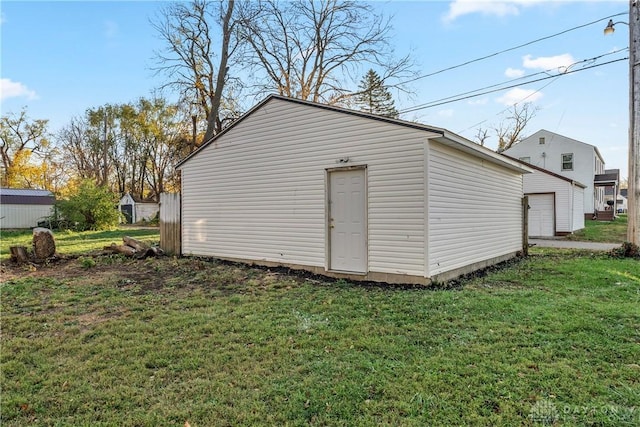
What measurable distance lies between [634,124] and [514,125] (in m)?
25.5

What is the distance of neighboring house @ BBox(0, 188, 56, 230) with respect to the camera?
21.4 m

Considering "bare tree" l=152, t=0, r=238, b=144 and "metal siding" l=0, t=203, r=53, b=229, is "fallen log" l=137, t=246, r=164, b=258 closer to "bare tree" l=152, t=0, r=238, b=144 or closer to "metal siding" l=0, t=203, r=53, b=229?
"bare tree" l=152, t=0, r=238, b=144

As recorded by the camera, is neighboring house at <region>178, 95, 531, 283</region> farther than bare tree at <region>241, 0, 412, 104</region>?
No

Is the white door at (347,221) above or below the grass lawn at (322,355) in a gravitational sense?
above

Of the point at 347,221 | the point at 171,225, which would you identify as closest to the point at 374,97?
the point at 171,225

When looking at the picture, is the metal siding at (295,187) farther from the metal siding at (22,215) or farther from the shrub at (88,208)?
the metal siding at (22,215)

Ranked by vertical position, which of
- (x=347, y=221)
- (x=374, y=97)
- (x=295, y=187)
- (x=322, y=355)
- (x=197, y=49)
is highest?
(x=197, y=49)

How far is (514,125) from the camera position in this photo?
32.3 m

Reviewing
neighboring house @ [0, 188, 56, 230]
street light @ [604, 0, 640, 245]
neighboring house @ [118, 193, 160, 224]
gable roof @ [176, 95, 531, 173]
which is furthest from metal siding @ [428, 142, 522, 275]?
neighboring house @ [118, 193, 160, 224]

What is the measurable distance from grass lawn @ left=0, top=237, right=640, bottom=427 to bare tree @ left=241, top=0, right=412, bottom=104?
1700cm

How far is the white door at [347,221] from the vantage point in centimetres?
669

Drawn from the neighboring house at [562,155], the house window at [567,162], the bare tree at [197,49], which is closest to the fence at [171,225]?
the bare tree at [197,49]

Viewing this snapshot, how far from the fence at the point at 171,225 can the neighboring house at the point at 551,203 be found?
15945 mm

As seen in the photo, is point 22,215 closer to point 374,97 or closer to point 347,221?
point 374,97
